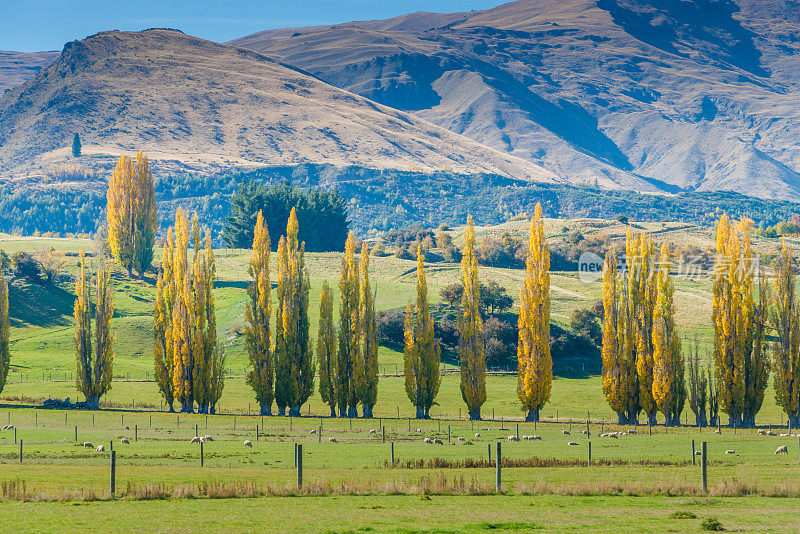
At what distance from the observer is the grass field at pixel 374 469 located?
28.1m

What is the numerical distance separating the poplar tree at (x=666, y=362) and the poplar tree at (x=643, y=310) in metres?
0.76

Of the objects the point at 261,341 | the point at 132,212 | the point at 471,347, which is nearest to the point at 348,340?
the point at 261,341

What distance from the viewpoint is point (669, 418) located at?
243ft

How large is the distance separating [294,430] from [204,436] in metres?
9.13

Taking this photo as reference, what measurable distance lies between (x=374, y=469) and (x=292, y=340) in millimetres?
37285

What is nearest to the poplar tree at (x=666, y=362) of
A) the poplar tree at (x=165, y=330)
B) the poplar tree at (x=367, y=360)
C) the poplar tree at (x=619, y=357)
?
the poplar tree at (x=619, y=357)

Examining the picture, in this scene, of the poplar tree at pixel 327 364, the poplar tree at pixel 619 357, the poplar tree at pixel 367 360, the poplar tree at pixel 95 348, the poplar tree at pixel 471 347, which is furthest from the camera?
the poplar tree at pixel 95 348

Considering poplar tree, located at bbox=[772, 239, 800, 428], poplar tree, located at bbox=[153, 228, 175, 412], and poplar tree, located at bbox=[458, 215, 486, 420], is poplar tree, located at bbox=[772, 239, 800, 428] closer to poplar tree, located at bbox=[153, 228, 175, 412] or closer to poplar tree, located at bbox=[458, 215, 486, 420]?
poplar tree, located at bbox=[458, 215, 486, 420]

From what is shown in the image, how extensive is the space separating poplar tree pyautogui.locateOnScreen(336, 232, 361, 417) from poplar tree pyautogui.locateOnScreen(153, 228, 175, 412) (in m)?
14.7

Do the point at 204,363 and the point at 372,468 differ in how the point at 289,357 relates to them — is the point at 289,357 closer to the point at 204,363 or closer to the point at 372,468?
the point at 204,363

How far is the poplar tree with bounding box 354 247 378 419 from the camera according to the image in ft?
257

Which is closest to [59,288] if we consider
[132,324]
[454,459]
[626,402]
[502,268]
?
[132,324]

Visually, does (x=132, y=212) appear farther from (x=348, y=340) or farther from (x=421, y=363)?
(x=421, y=363)

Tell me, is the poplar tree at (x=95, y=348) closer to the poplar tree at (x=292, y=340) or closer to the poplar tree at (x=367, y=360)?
the poplar tree at (x=292, y=340)
